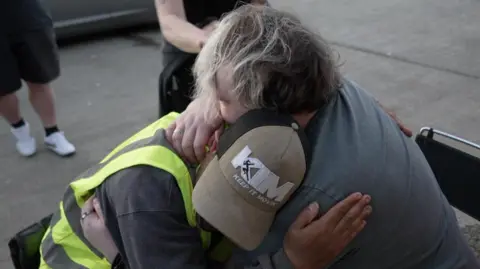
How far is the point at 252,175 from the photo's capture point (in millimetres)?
1346

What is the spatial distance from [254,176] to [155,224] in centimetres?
30

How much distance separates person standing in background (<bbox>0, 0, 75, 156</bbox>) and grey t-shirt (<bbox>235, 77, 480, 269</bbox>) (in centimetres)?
267

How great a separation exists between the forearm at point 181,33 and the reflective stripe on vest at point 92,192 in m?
0.43

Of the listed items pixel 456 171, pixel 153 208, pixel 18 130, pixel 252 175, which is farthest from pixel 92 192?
pixel 18 130

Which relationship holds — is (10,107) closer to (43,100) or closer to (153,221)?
(43,100)

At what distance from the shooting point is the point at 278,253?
4.87 ft

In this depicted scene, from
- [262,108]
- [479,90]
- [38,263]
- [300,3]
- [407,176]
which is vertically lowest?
[300,3]

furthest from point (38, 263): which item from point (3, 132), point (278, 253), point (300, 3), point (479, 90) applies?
point (300, 3)

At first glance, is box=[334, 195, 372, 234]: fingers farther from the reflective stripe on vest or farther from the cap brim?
the reflective stripe on vest

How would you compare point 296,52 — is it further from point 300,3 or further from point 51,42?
point 300,3

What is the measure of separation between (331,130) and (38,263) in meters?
0.95

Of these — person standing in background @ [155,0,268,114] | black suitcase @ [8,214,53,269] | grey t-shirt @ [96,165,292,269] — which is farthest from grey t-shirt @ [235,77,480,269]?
person standing in background @ [155,0,268,114]

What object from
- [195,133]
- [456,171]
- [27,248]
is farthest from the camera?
[456,171]

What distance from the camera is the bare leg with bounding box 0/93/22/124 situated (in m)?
4.06
